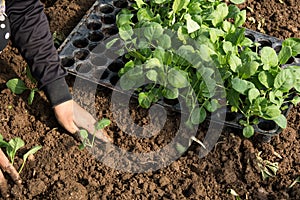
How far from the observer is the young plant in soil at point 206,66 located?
6.00 ft

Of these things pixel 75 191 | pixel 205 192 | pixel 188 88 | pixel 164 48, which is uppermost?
pixel 164 48

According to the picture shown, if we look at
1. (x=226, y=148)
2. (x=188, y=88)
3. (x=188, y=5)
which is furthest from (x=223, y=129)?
(x=188, y=5)

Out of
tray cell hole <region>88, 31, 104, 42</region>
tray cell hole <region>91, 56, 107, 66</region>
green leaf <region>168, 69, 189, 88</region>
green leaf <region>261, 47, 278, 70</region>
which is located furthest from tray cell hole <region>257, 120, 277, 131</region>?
tray cell hole <region>88, 31, 104, 42</region>

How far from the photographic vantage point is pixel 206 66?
187 cm

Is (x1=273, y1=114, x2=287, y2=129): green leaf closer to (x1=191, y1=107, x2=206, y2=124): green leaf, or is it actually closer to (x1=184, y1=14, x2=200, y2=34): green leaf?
(x1=191, y1=107, x2=206, y2=124): green leaf

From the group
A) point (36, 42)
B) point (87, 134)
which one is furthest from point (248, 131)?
point (36, 42)

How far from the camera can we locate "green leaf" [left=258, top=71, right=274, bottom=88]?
1845 millimetres

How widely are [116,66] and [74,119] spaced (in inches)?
13.2

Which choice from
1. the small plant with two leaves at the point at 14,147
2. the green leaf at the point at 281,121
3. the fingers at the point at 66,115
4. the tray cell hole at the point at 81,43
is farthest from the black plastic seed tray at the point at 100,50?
the small plant with two leaves at the point at 14,147

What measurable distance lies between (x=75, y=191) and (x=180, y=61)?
0.61 m

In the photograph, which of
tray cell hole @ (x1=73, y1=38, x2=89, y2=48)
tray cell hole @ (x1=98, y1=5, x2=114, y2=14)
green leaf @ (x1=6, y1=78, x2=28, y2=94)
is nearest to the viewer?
green leaf @ (x1=6, y1=78, x2=28, y2=94)

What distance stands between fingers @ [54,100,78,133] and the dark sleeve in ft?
0.12

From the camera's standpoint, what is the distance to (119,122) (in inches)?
77.4

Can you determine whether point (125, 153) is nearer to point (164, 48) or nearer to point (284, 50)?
point (164, 48)
